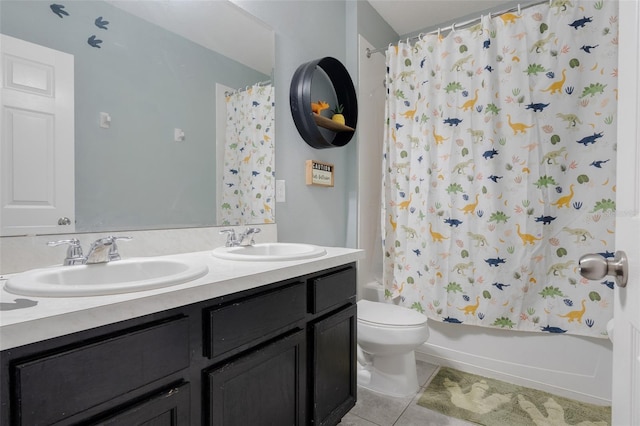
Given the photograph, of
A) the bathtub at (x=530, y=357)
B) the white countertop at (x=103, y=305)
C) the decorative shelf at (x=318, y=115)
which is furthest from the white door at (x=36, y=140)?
the bathtub at (x=530, y=357)

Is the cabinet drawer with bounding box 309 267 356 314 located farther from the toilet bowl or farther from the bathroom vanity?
the toilet bowl

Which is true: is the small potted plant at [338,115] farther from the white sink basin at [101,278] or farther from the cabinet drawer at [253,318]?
the white sink basin at [101,278]

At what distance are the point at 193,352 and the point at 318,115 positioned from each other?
1470mm

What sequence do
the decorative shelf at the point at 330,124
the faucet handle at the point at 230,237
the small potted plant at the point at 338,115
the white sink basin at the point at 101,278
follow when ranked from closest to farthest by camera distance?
the white sink basin at the point at 101,278
the faucet handle at the point at 230,237
the decorative shelf at the point at 330,124
the small potted plant at the point at 338,115

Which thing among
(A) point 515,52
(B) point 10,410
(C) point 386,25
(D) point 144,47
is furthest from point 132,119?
(C) point 386,25

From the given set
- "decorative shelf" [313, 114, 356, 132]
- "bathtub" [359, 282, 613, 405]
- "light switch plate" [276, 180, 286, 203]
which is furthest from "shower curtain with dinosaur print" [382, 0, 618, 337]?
"light switch plate" [276, 180, 286, 203]

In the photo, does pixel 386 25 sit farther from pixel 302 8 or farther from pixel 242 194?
pixel 242 194

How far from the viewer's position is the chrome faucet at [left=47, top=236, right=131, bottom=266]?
39.0 inches

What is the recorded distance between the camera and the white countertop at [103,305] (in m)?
0.59

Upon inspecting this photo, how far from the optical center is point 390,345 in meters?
1.75

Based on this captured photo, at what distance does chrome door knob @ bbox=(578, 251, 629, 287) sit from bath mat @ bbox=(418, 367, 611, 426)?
56.2 inches

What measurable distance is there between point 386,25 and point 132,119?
2.25 m

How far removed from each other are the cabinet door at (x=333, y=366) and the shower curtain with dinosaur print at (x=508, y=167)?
0.88 metres

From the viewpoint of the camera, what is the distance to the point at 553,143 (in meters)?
1.86
